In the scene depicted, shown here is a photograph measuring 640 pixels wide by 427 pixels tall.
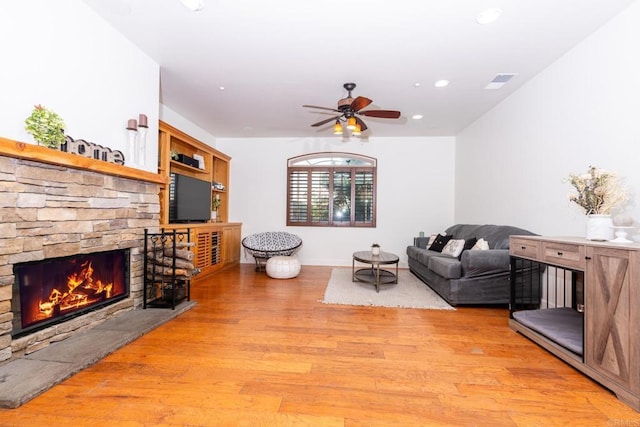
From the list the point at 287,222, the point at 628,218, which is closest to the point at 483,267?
the point at 628,218

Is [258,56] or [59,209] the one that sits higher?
[258,56]

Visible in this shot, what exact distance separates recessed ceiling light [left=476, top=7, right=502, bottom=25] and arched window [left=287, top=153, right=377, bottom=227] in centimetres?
369

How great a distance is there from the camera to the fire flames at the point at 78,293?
2139 mm

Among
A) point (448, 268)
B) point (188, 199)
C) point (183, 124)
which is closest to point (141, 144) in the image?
point (188, 199)

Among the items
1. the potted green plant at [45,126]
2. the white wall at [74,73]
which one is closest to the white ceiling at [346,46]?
the white wall at [74,73]

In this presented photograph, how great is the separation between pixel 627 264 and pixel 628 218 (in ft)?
1.68

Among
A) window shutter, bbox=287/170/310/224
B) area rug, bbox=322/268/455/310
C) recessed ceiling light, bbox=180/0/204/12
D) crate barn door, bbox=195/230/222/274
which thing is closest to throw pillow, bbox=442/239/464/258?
area rug, bbox=322/268/455/310

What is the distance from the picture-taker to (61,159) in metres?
2.01

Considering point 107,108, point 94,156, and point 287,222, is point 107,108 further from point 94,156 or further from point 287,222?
point 287,222

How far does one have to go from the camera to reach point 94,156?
7.80ft

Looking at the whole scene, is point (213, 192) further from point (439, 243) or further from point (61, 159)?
point (439, 243)

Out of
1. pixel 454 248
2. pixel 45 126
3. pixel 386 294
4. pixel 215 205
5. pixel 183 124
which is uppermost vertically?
pixel 183 124

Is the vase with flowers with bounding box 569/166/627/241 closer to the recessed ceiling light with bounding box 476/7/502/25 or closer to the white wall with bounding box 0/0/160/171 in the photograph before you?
the recessed ceiling light with bounding box 476/7/502/25

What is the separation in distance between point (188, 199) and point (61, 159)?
2429 millimetres
